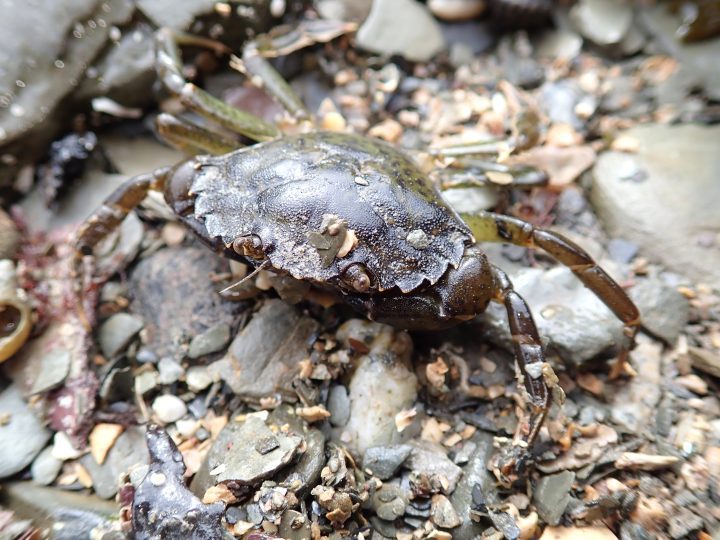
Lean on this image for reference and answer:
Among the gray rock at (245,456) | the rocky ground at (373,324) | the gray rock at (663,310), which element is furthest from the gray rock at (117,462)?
the gray rock at (663,310)

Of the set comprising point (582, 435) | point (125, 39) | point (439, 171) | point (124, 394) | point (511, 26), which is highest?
point (125, 39)

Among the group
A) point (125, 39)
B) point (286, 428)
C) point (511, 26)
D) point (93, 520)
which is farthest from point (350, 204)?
point (511, 26)

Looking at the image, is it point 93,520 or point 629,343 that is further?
point 629,343

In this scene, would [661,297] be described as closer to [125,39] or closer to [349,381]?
[349,381]

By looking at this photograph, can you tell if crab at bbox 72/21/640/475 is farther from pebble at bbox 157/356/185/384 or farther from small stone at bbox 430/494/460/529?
pebble at bbox 157/356/185/384

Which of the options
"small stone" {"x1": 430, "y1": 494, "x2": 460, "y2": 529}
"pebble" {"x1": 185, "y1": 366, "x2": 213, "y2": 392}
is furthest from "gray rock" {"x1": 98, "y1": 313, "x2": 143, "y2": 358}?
"small stone" {"x1": 430, "y1": 494, "x2": 460, "y2": 529}

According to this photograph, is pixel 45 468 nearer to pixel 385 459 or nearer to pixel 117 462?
pixel 117 462

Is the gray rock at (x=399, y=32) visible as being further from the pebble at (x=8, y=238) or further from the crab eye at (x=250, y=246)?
the pebble at (x=8, y=238)
